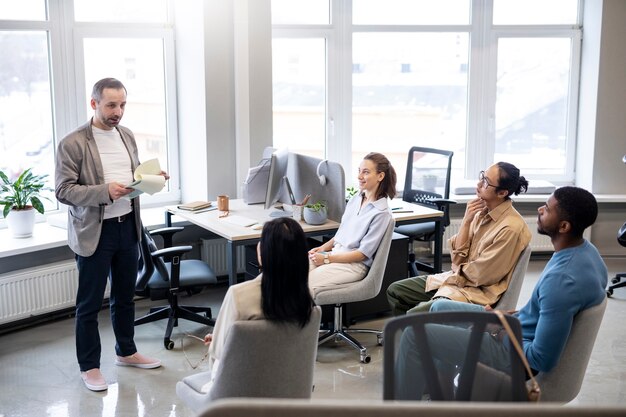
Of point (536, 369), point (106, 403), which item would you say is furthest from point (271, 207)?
point (536, 369)

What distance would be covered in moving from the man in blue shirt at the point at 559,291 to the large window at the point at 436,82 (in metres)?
3.67

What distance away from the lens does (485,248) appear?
11.9 feet

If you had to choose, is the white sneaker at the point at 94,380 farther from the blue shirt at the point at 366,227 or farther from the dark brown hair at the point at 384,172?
the dark brown hair at the point at 384,172

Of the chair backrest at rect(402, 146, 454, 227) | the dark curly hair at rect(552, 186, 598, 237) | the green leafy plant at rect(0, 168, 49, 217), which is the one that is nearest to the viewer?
the dark curly hair at rect(552, 186, 598, 237)

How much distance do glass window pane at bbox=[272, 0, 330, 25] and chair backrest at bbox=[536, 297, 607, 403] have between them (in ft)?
13.5

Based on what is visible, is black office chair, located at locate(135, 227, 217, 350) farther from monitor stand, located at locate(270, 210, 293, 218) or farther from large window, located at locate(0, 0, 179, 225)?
large window, located at locate(0, 0, 179, 225)

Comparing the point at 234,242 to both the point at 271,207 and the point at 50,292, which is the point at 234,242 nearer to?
the point at 271,207

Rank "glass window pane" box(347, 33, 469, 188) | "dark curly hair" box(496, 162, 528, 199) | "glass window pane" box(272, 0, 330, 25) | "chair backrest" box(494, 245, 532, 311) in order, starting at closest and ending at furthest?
1. "chair backrest" box(494, 245, 532, 311)
2. "dark curly hair" box(496, 162, 528, 199)
3. "glass window pane" box(272, 0, 330, 25)
4. "glass window pane" box(347, 33, 469, 188)

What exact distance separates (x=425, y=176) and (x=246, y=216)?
182 cm

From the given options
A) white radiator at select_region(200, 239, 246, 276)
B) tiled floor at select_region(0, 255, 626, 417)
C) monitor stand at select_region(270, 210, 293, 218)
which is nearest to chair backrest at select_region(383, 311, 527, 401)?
tiled floor at select_region(0, 255, 626, 417)

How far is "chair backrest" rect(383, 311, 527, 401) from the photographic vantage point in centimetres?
221

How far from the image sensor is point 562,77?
6.74 m

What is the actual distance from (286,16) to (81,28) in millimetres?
1618

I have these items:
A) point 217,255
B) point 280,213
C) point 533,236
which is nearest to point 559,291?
point 280,213
